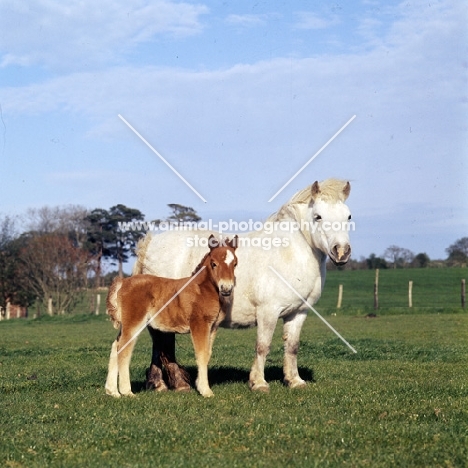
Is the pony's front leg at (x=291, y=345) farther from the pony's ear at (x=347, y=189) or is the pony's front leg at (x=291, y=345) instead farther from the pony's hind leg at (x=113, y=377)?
the pony's hind leg at (x=113, y=377)

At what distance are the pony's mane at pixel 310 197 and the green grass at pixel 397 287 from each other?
36673 millimetres

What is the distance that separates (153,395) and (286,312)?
212cm

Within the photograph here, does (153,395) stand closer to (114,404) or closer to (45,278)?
(114,404)

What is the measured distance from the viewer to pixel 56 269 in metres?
55.6

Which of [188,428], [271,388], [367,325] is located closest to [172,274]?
[271,388]

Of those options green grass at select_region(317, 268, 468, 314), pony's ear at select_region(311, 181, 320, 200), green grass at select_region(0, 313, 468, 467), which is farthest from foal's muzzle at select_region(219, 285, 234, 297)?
green grass at select_region(317, 268, 468, 314)

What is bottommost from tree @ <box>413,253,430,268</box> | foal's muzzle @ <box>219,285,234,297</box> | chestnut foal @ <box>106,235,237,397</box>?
chestnut foal @ <box>106,235,237,397</box>

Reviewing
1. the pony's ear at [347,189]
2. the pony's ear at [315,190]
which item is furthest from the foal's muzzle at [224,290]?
the pony's ear at [347,189]

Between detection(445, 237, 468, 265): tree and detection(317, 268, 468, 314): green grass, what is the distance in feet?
11.8

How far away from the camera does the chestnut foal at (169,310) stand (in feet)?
28.5

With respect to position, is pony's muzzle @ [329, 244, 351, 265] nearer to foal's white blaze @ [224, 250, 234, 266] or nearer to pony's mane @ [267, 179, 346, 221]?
pony's mane @ [267, 179, 346, 221]

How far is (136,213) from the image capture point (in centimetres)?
5325

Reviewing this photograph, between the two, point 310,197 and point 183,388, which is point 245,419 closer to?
point 183,388

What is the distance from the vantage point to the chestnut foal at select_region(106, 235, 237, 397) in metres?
8.70
